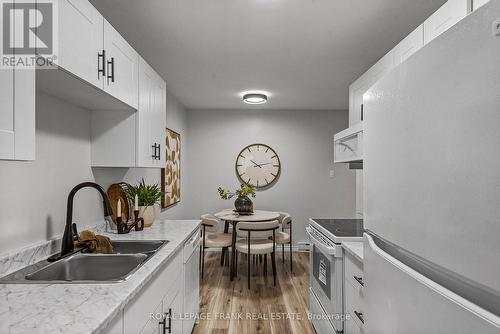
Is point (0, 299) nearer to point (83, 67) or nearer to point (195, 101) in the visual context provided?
point (83, 67)

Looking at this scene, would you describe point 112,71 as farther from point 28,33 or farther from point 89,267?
point 89,267

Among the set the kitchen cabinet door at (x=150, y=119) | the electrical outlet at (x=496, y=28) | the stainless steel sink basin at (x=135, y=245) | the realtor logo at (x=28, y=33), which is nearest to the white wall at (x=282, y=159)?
the kitchen cabinet door at (x=150, y=119)

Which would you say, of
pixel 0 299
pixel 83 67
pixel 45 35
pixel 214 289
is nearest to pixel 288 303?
pixel 214 289

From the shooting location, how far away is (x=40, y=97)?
5.35ft

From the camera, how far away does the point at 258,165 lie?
5238mm

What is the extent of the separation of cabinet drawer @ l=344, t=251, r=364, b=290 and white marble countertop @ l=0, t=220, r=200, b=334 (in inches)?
42.9

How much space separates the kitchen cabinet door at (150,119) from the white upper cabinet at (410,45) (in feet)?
5.59


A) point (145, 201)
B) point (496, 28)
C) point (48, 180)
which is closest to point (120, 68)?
point (48, 180)

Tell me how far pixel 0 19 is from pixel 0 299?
92 cm

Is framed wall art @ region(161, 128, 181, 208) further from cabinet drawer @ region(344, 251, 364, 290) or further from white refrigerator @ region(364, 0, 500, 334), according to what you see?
white refrigerator @ region(364, 0, 500, 334)

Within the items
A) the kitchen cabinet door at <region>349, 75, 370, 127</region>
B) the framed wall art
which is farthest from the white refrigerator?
the framed wall art

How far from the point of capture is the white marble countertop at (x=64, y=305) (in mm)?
856

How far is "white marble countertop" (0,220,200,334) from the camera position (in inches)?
33.7

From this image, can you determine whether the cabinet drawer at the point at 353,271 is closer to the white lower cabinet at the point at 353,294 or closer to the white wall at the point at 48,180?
the white lower cabinet at the point at 353,294
